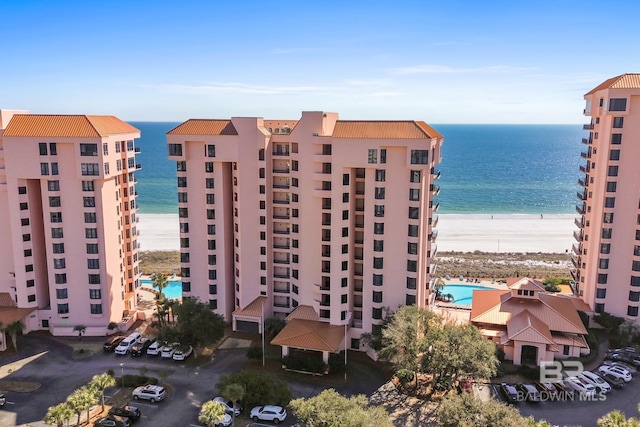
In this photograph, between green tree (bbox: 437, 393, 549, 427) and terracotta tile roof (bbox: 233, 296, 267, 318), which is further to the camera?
terracotta tile roof (bbox: 233, 296, 267, 318)

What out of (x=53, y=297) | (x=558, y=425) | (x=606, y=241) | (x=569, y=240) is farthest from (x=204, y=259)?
(x=569, y=240)

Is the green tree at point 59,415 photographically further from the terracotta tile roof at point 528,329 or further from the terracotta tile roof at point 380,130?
the terracotta tile roof at point 528,329

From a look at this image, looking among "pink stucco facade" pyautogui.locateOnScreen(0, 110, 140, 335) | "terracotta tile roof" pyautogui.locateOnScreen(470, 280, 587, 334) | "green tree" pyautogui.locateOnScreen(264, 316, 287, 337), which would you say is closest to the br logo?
"terracotta tile roof" pyautogui.locateOnScreen(470, 280, 587, 334)

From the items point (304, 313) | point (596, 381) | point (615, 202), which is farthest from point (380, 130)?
point (596, 381)

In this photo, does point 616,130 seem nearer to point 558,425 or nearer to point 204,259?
point 558,425

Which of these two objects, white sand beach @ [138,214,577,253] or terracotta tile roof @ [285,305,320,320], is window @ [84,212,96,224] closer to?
terracotta tile roof @ [285,305,320,320]
